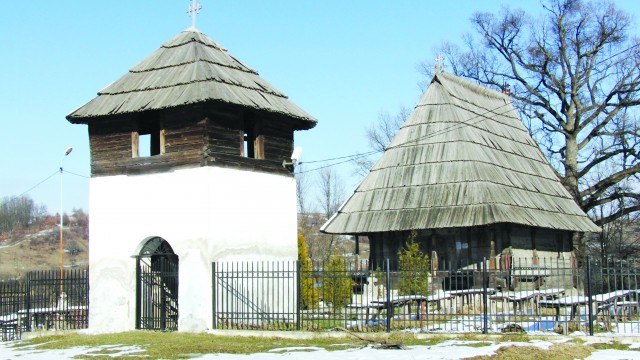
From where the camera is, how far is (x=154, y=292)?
68.1ft

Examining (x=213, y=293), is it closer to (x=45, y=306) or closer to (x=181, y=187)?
(x=181, y=187)

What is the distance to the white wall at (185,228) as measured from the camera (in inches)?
765

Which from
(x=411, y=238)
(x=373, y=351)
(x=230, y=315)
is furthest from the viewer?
(x=411, y=238)

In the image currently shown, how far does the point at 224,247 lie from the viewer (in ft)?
65.1

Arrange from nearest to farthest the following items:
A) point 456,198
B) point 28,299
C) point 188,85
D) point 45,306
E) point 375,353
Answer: point 375,353, point 188,85, point 28,299, point 45,306, point 456,198

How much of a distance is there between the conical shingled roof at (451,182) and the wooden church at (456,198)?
0.04m

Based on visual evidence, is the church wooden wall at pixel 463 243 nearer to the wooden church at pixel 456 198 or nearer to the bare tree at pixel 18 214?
the wooden church at pixel 456 198

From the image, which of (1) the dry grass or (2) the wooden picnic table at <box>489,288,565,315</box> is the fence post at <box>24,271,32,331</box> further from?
(1) the dry grass

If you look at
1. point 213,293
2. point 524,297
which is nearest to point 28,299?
point 213,293

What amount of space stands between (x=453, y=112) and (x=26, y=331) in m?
16.9

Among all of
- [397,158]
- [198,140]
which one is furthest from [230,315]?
[397,158]

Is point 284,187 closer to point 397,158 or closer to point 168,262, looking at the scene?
point 168,262

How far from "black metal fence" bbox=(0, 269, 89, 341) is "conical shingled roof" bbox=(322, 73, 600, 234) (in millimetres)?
9824

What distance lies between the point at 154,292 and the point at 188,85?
529cm
